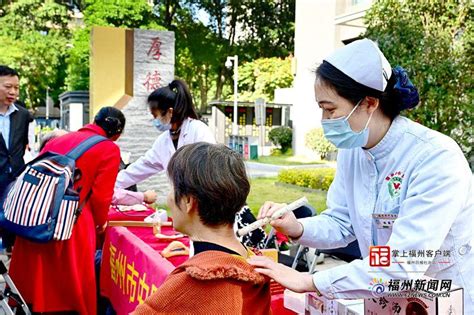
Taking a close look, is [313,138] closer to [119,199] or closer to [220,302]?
[119,199]

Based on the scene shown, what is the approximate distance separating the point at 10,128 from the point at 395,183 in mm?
3972

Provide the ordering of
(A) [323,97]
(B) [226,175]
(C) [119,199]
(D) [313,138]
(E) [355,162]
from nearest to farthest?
1. (B) [226,175]
2. (A) [323,97]
3. (E) [355,162]
4. (C) [119,199]
5. (D) [313,138]

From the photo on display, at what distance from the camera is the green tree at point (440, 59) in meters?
7.36

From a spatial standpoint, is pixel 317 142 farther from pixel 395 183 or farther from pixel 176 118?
pixel 395 183

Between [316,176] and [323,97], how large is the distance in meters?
9.32

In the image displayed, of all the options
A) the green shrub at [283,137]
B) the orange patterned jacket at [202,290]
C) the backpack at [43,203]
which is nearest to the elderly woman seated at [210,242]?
the orange patterned jacket at [202,290]

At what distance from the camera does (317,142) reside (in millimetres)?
18672

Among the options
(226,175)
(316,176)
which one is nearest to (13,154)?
(226,175)

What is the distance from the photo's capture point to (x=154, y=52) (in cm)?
775

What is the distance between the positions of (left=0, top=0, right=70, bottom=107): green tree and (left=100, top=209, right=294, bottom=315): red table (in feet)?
70.6

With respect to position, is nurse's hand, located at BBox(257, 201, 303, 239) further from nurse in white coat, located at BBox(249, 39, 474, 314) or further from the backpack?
the backpack

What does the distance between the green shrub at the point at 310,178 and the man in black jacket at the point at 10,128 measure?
672 centimetres

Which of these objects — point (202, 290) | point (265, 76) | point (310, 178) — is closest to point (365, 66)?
point (202, 290)

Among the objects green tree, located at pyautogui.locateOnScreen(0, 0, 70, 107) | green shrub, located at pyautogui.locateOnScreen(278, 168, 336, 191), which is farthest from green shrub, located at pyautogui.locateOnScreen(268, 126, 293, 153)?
green tree, located at pyautogui.locateOnScreen(0, 0, 70, 107)
